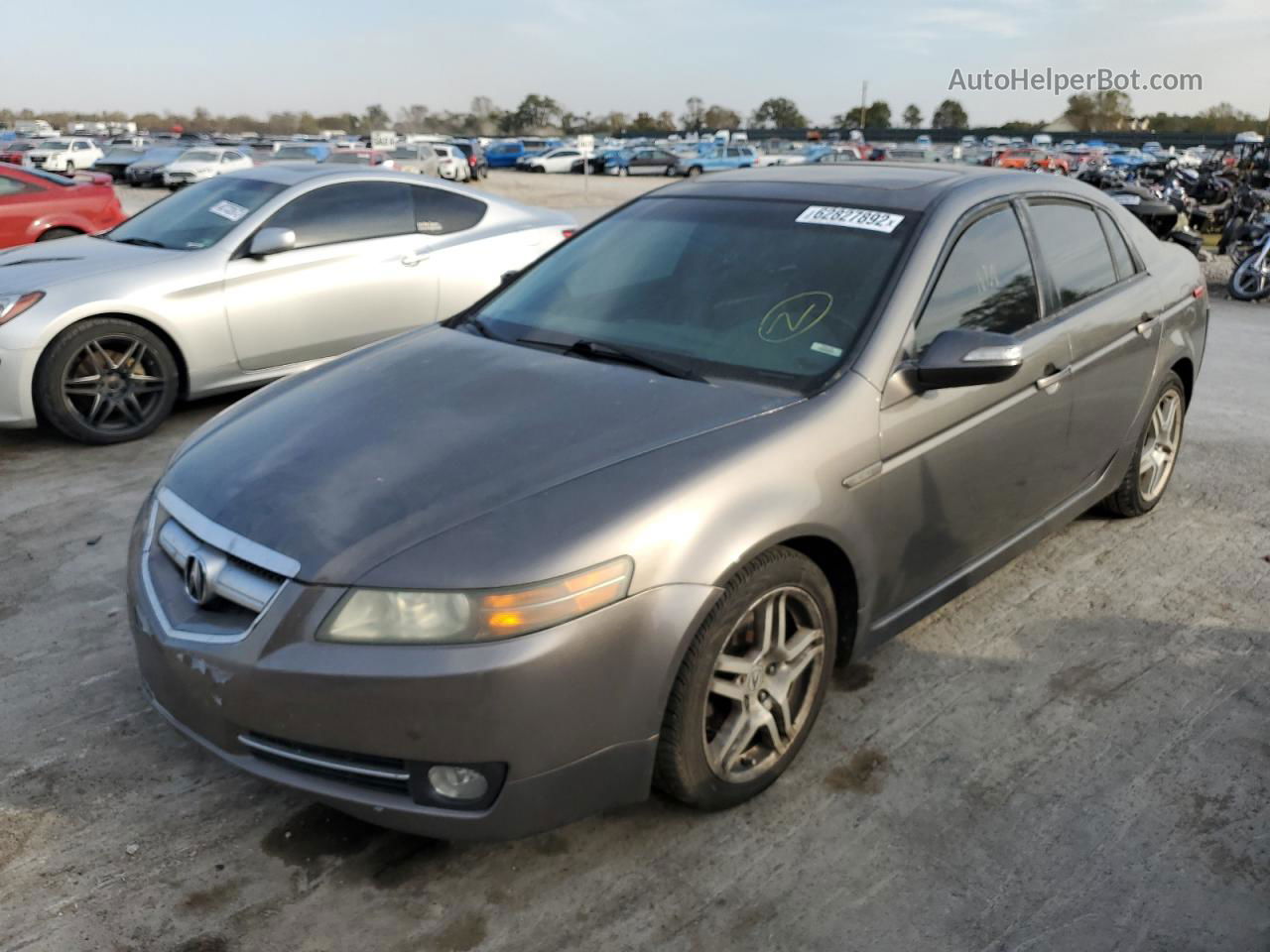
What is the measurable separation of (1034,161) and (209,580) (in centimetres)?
3744

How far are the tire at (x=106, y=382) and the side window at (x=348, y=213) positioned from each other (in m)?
1.06

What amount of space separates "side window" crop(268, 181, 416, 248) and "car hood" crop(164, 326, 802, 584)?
3255 millimetres

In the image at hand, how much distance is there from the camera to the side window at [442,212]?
22.6 ft

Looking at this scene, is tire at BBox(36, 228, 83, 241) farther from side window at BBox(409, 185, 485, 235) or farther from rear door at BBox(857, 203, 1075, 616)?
rear door at BBox(857, 203, 1075, 616)

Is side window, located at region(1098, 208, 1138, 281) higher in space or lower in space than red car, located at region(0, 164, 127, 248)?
higher

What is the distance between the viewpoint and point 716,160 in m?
43.7

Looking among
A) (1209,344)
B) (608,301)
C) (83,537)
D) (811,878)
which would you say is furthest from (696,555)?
(1209,344)

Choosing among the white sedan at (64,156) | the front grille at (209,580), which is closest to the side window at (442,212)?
the front grille at (209,580)

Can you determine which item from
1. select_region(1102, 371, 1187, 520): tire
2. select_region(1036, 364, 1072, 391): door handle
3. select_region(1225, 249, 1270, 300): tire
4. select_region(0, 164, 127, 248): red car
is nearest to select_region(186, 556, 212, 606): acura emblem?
select_region(1036, 364, 1072, 391): door handle

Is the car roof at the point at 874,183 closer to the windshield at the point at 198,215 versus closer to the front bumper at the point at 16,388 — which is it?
the windshield at the point at 198,215

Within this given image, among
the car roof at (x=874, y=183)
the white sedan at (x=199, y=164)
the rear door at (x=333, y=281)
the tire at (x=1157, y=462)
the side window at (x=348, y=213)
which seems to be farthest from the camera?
the white sedan at (x=199, y=164)

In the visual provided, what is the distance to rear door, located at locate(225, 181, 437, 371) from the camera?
19.9 ft

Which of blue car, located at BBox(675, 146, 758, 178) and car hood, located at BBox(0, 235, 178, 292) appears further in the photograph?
blue car, located at BBox(675, 146, 758, 178)

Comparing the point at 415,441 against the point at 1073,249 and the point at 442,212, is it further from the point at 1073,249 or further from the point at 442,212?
the point at 442,212
